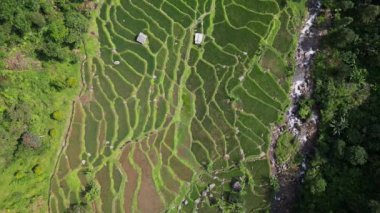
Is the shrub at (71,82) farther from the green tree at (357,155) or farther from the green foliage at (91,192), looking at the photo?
the green tree at (357,155)

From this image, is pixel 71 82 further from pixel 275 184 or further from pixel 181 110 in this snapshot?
pixel 275 184

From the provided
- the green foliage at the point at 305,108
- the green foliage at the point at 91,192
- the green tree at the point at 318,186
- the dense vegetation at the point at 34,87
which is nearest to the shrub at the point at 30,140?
the dense vegetation at the point at 34,87

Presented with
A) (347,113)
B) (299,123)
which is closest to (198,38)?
(299,123)

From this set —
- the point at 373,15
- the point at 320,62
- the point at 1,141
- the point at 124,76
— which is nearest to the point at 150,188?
the point at 124,76

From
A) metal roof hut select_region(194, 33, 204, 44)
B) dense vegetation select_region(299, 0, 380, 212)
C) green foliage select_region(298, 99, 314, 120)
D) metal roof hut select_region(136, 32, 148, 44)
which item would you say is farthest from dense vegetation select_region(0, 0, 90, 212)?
dense vegetation select_region(299, 0, 380, 212)

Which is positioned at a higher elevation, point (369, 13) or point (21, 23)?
point (369, 13)

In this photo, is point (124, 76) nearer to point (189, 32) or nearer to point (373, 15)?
point (189, 32)
